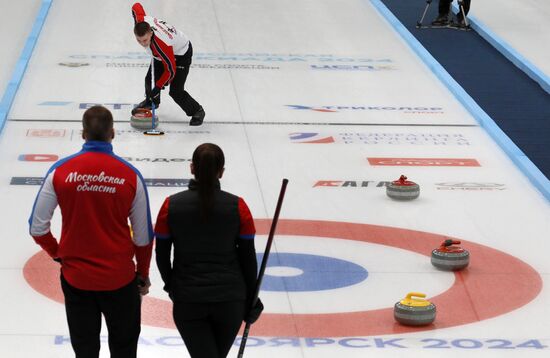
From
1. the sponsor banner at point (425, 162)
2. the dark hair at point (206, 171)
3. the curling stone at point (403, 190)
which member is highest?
the dark hair at point (206, 171)

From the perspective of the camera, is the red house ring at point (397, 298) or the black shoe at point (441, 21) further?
the black shoe at point (441, 21)

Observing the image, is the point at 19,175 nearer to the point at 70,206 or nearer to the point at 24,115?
the point at 24,115

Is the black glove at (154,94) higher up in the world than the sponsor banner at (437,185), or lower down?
lower down

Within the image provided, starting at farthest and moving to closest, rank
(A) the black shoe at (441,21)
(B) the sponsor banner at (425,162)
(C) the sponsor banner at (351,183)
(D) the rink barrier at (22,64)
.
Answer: (A) the black shoe at (441,21), (D) the rink barrier at (22,64), (B) the sponsor banner at (425,162), (C) the sponsor banner at (351,183)

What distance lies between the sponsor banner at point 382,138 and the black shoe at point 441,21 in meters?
5.95

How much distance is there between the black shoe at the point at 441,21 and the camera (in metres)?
19.7

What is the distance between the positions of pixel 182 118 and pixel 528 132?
159 inches

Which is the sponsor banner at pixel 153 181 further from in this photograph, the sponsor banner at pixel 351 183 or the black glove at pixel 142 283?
the black glove at pixel 142 283

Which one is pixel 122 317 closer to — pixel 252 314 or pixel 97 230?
pixel 97 230

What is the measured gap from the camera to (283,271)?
9492 millimetres

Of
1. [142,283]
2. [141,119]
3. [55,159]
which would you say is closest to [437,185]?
[141,119]

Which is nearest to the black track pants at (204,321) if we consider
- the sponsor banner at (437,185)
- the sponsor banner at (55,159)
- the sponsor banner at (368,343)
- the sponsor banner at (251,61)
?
the sponsor banner at (368,343)

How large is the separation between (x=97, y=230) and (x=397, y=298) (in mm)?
3758

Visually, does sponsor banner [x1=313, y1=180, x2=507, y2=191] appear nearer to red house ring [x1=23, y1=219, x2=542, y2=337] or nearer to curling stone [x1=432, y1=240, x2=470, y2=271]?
red house ring [x1=23, y1=219, x2=542, y2=337]
